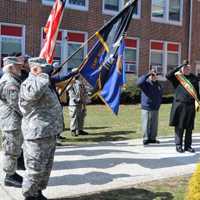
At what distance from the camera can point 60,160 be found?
8578mm

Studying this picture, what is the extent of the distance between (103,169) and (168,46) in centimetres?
2112

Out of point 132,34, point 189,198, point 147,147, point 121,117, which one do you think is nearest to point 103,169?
point 147,147

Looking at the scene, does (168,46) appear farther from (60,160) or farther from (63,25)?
(60,160)

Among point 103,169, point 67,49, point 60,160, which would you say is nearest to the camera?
point 103,169

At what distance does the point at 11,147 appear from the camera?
6480 mm

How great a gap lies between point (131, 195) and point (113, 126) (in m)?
7.79

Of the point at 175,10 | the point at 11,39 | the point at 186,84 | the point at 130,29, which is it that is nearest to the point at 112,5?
the point at 130,29

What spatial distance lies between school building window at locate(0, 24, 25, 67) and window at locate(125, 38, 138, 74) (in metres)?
6.54

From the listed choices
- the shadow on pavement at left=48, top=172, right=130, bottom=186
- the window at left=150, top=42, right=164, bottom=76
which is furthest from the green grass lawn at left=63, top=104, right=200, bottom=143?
the window at left=150, top=42, right=164, bottom=76

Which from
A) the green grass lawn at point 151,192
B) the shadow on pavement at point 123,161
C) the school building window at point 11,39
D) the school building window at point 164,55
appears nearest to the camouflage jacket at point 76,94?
the shadow on pavement at point 123,161

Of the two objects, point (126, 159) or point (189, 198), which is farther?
point (126, 159)

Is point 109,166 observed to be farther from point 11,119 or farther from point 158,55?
point 158,55

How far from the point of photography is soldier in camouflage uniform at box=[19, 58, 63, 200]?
5680mm

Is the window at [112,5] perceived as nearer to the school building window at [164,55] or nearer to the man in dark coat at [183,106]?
the school building window at [164,55]
